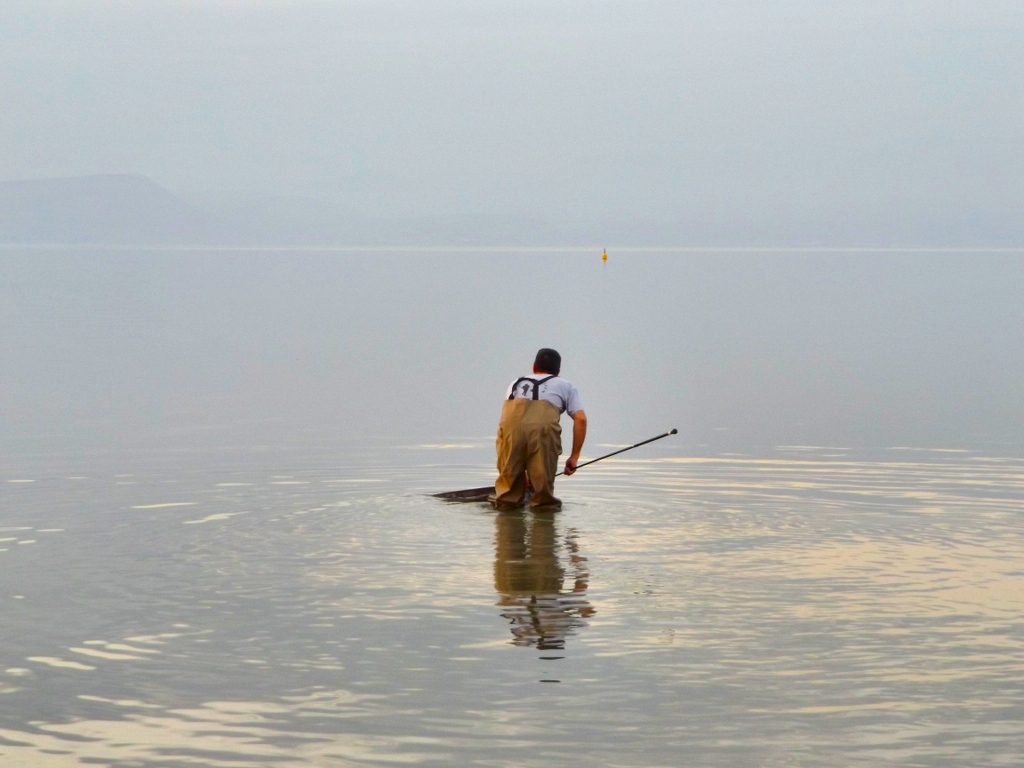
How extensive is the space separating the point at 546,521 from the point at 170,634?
518 cm

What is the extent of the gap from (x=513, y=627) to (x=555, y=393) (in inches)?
195

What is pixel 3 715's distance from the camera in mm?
8117

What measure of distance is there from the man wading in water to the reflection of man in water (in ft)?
1.07

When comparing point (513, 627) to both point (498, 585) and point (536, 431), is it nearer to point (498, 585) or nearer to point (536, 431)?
point (498, 585)

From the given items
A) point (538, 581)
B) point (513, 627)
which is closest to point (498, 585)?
point (538, 581)

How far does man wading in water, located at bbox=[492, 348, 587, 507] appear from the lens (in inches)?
576

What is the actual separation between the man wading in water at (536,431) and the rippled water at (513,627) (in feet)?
1.29

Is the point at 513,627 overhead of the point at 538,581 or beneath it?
beneath

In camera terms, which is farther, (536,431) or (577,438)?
(577,438)

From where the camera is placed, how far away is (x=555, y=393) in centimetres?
1474

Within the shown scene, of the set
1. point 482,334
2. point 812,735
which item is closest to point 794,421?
point 812,735

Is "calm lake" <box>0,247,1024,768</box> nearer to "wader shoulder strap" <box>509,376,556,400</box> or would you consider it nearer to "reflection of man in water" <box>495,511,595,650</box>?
"reflection of man in water" <box>495,511,595,650</box>

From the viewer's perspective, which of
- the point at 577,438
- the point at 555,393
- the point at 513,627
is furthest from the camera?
the point at 577,438

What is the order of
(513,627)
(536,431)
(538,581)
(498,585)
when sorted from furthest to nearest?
(536,431), (538,581), (498,585), (513,627)
